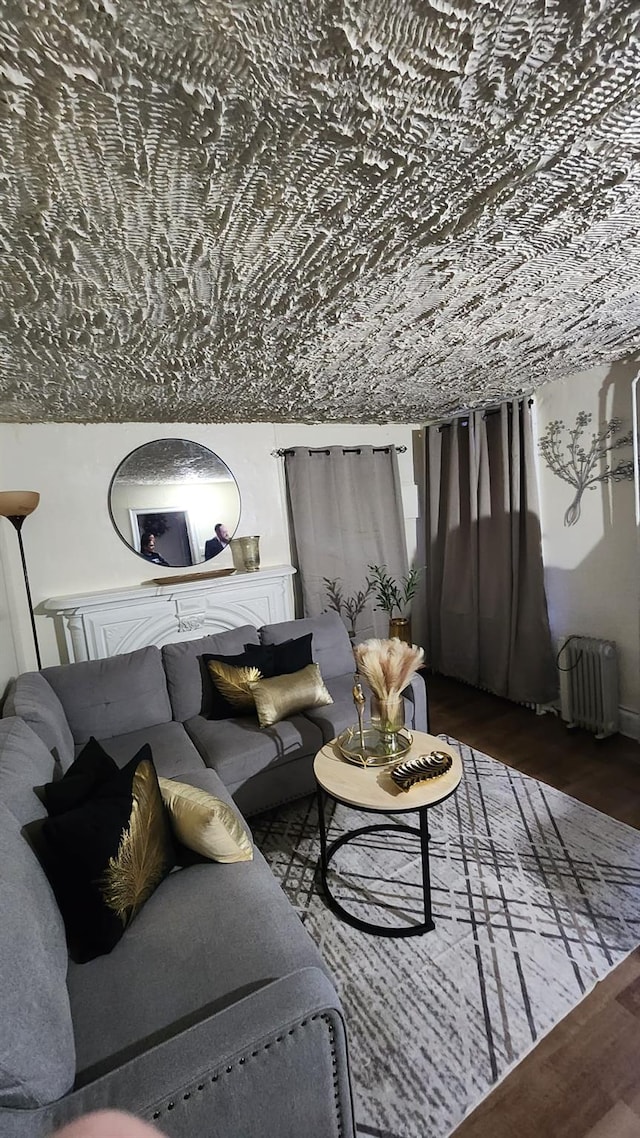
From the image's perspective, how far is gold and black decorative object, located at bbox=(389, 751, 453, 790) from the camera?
173 cm

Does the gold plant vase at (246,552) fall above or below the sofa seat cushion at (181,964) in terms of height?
above

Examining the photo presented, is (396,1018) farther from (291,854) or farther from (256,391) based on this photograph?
(256,391)

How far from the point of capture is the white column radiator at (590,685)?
9.51ft

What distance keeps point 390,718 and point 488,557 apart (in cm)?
202

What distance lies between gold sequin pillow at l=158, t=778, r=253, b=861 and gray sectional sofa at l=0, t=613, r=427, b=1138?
1.9 inches

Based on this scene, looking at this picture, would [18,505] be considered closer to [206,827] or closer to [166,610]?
[166,610]

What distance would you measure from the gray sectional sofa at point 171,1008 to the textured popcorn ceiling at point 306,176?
4.78 feet

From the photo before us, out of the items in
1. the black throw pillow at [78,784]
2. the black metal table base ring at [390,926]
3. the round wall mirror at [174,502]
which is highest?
the round wall mirror at [174,502]

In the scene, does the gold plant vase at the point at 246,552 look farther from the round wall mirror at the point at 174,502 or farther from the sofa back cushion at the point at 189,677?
the sofa back cushion at the point at 189,677

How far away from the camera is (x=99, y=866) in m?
1.24

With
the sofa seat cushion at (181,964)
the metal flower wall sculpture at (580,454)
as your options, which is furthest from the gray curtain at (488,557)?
the sofa seat cushion at (181,964)

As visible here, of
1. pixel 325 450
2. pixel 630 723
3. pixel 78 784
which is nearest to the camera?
pixel 78 784

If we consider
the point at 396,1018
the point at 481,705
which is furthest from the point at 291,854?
the point at 481,705

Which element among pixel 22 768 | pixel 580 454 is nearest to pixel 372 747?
pixel 22 768
